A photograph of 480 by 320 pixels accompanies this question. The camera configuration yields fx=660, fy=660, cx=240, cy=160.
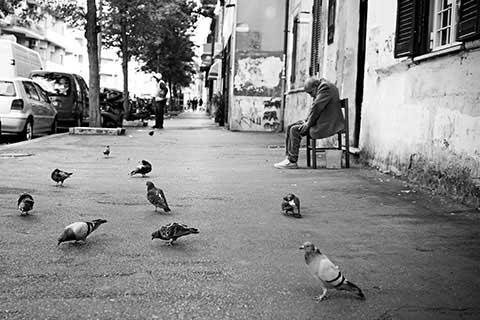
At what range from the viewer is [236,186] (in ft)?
26.5

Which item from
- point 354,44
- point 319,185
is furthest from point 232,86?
point 319,185

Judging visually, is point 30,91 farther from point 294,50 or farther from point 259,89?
point 259,89

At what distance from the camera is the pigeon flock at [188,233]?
11.5 feet

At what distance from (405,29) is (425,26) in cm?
43

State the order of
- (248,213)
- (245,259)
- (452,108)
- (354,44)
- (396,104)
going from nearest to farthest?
(245,259) → (248,213) → (452,108) → (396,104) → (354,44)

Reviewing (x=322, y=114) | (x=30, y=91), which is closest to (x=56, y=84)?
(x=30, y=91)

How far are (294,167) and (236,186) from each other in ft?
6.91

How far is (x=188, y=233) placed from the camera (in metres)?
4.77

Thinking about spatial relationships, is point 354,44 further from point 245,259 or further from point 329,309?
point 329,309

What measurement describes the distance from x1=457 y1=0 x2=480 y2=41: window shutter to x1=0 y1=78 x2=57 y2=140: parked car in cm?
1163

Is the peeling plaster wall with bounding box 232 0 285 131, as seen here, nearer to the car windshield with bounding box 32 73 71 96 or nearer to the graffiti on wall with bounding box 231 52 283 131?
the graffiti on wall with bounding box 231 52 283 131

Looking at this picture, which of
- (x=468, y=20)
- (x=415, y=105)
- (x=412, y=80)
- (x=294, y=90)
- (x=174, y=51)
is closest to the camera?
(x=468, y=20)

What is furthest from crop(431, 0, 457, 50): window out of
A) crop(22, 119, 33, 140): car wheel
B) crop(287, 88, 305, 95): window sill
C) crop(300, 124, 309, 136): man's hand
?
crop(22, 119, 33, 140): car wheel

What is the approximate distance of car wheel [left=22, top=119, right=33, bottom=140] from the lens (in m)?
15.8
